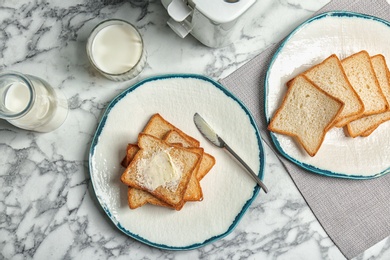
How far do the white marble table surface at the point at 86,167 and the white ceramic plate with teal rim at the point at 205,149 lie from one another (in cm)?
5

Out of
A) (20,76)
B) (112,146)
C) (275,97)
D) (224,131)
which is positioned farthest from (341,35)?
(20,76)

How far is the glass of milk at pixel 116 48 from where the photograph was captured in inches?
43.8

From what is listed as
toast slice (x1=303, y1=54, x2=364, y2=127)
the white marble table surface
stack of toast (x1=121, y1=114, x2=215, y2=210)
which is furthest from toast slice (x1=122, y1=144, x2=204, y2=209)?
toast slice (x1=303, y1=54, x2=364, y2=127)

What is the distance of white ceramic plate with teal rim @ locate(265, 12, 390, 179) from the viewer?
1.13m

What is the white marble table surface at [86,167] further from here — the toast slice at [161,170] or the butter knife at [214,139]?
the toast slice at [161,170]

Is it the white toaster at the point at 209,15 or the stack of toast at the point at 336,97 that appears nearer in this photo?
the white toaster at the point at 209,15

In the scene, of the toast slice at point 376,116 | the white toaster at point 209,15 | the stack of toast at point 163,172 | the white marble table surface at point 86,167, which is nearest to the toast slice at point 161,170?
the stack of toast at point 163,172

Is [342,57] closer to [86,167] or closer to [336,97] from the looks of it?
[336,97]

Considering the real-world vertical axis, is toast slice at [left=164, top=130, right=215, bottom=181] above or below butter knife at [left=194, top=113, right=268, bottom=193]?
below

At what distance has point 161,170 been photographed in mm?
1054

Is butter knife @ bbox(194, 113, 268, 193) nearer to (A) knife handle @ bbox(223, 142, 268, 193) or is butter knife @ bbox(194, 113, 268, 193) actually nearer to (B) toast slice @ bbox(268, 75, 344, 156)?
(A) knife handle @ bbox(223, 142, 268, 193)

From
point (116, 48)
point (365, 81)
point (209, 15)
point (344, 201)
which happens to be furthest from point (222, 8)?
point (344, 201)

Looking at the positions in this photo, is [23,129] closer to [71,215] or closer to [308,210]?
[71,215]

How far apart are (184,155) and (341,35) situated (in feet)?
1.66
